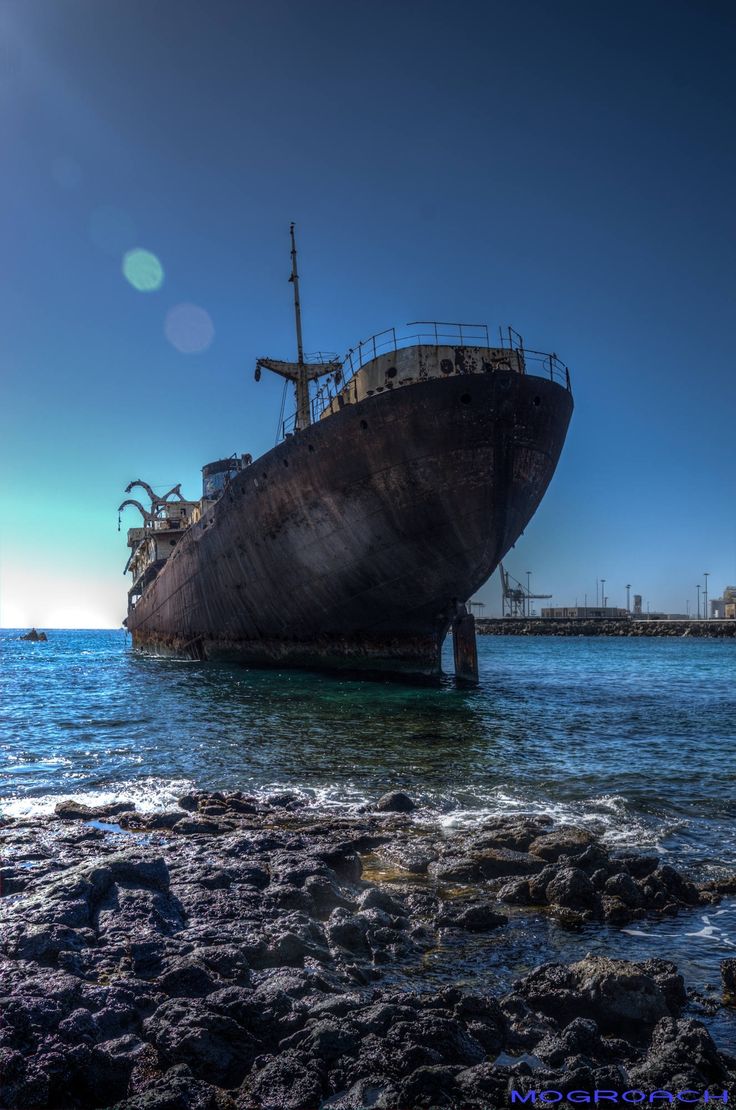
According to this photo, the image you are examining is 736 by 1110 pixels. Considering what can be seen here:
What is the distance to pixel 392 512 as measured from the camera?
1720cm

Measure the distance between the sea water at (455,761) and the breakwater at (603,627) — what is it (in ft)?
240

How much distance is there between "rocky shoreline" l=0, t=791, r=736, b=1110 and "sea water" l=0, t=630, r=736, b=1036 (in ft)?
1.05

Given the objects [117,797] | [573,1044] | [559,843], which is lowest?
[117,797]

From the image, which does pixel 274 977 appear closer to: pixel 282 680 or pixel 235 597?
pixel 282 680

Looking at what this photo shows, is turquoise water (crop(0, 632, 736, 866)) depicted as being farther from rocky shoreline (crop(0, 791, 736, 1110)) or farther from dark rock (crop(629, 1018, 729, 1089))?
dark rock (crop(629, 1018, 729, 1089))

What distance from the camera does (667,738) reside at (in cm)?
1172

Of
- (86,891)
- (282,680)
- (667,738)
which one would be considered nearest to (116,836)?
(86,891)

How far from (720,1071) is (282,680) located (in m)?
18.4

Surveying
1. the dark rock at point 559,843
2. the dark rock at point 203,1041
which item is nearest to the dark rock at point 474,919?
the dark rock at point 559,843

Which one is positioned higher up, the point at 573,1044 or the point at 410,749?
the point at 573,1044

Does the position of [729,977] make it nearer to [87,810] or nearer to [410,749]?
[87,810]

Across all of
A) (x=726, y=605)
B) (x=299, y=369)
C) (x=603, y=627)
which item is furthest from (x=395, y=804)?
(x=726, y=605)

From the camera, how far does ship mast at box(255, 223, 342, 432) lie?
27.4 m

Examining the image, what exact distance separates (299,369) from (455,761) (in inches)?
840
